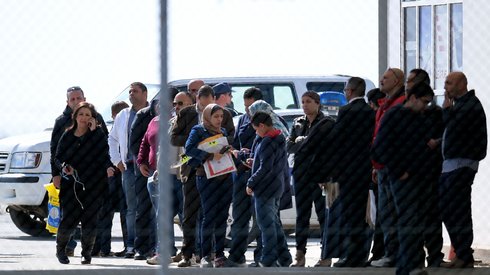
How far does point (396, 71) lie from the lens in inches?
422

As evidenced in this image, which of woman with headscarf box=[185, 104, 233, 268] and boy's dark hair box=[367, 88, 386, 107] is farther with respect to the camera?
boy's dark hair box=[367, 88, 386, 107]

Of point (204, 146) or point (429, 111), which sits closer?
point (429, 111)

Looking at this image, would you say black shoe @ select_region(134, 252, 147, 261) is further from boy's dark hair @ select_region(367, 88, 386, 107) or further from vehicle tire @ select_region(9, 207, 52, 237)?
vehicle tire @ select_region(9, 207, 52, 237)

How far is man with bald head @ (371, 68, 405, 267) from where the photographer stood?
33.9 ft

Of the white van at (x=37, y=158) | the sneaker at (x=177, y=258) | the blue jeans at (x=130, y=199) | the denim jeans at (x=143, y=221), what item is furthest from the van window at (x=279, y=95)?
the sneaker at (x=177, y=258)

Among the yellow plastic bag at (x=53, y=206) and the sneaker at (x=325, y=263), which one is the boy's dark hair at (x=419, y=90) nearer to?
the sneaker at (x=325, y=263)

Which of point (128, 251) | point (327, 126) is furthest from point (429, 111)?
point (128, 251)

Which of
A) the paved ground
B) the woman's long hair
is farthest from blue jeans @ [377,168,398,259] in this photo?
the woman's long hair

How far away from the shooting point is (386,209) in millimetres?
10430

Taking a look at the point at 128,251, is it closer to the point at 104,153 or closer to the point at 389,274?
the point at 104,153

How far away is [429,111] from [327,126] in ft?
3.34

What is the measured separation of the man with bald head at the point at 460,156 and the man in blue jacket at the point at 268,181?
1.34 m

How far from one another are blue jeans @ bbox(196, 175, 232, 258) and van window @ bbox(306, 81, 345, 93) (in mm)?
5379

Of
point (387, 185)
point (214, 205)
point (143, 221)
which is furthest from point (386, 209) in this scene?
point (143, 221)
